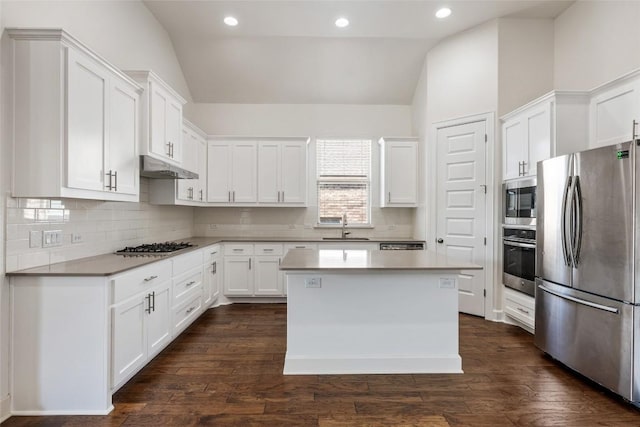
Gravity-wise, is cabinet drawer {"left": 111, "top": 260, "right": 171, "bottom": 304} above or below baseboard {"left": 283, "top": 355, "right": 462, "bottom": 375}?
above

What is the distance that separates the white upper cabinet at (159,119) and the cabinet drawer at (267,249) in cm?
164

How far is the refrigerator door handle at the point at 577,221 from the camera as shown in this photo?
2.57 m

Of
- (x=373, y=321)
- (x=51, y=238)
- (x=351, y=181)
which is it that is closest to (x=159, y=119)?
(x=51, y=238)

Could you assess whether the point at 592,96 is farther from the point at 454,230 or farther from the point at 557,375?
the point at 557,375

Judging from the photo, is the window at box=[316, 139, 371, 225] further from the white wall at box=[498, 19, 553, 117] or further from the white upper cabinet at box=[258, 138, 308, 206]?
the white wall at box=[498, 19, 553, 117]

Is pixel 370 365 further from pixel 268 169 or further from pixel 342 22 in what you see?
pixel 342 22

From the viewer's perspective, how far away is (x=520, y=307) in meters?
3.65

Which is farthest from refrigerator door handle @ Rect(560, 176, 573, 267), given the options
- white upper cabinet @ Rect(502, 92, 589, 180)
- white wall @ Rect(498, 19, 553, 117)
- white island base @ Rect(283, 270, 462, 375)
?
white wall @ Rect(498, 19, 553, 117)

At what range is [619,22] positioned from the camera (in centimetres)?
324

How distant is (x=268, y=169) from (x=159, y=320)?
2.81 m

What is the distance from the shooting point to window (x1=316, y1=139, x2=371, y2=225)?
553 centimetres

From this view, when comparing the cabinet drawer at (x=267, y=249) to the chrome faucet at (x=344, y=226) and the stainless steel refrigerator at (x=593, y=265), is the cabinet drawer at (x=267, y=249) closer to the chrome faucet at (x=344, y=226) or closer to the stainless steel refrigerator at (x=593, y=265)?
the chrome faucet at (x=344, y=226)

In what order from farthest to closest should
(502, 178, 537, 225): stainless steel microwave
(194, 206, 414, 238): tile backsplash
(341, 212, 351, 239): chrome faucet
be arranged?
(194, 206, 414, 238): tile backsplash → (341, 212, 351, 239): chrome faucet → (502, 178, 537, 225): stainless steel microwave

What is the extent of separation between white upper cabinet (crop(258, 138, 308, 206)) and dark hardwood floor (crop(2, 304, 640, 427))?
2.45 meters
